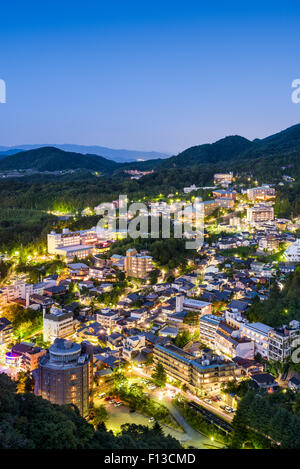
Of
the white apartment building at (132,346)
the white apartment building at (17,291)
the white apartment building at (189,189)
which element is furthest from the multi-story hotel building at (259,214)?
the white apartment building at (132,346)

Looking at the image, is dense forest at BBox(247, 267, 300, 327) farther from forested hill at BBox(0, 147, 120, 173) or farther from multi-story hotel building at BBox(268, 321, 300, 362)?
forested hill at BBox(0, 147, 120, 173)

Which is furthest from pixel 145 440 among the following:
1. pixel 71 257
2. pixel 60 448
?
pixel 71 257

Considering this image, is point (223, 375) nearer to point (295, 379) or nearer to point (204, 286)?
point (295, 379)

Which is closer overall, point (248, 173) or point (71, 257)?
point (71, 257)

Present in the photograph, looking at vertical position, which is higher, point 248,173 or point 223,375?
point 248,173

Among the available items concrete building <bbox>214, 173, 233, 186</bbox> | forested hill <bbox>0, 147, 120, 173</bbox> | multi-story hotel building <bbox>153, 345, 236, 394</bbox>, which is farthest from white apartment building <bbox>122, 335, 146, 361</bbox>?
forested hill <bbox>0, 147, 120, 173</bbox>

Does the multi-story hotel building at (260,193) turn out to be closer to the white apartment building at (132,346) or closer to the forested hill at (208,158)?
the forested hill at (208,158)

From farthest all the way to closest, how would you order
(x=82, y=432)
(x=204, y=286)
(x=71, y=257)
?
1. (x=71, y=257)
2. (x=204, y=286)
3. (x=82, y=432)

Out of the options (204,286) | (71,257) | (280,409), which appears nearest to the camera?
(280,409)
